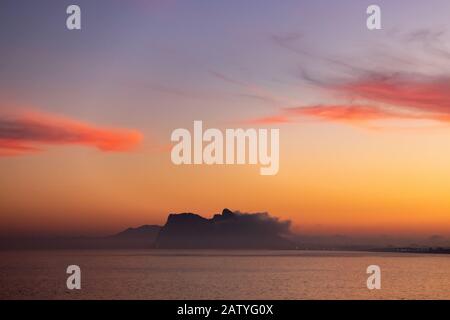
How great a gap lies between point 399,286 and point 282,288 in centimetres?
1711

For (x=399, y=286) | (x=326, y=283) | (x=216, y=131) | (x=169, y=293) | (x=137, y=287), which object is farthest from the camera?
(x=326, y=283)

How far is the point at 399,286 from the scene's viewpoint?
289ft

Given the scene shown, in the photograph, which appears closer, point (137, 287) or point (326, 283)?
point (137, 287)

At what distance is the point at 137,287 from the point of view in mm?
81562
